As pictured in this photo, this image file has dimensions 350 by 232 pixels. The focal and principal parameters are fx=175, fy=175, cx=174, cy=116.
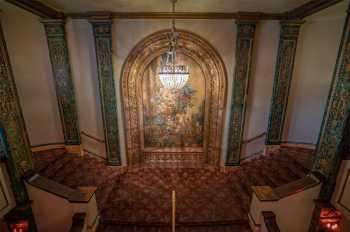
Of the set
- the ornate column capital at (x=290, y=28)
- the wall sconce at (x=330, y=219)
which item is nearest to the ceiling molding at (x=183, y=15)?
the ornate column capital at (x=290, y=28)

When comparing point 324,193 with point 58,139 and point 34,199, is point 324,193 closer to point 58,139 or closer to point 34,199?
point 34,199

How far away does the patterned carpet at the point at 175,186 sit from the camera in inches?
151

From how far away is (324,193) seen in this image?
10.9 ft

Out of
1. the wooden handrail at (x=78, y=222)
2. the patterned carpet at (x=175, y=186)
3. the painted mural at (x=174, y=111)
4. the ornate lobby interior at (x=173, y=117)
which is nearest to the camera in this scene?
the wooden handrail at (x=78, y=222)

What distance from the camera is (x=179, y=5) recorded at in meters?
3.82

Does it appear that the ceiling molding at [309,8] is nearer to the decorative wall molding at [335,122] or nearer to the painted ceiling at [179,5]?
the painted ceiling at [179,5]

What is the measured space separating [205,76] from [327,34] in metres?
3.27

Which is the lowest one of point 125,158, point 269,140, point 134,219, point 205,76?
point 134,219

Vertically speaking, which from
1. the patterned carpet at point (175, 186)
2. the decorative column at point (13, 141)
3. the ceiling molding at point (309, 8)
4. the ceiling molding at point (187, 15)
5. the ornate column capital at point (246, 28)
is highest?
the ceiling molding at point (187, 15)

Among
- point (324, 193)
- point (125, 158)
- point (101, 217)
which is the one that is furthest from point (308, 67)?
point (101, 217)

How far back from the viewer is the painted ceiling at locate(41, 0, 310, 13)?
366cm

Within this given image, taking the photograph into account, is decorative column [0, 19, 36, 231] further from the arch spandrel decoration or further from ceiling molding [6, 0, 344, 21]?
the arch spandrel decoration

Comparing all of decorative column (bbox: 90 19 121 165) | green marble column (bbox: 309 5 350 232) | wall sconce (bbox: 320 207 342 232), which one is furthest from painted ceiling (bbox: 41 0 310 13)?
wall sconce (bbox: 320 207 342 232)

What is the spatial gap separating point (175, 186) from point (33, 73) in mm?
4870
